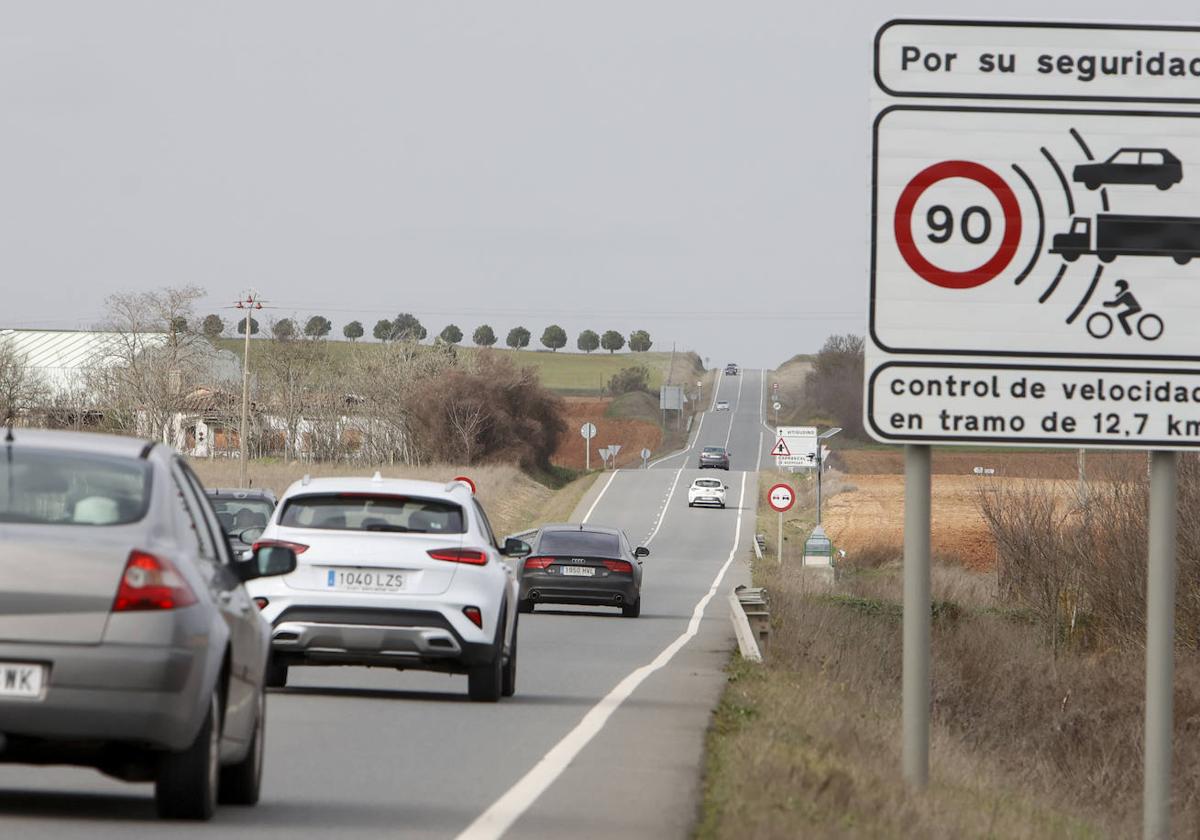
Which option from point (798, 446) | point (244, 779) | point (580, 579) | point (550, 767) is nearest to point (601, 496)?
point (798, 446)

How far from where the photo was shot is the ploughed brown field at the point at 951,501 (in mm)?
48250

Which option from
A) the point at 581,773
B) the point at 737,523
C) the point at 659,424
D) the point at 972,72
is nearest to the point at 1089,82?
the point at 972,72

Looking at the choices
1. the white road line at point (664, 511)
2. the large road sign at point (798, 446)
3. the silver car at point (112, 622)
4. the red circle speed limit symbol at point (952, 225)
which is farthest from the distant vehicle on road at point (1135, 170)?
the white road line at point (664, 511)

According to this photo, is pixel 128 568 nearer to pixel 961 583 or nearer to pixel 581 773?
pixel 581 773

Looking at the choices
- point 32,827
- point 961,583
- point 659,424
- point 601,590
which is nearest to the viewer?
point 32,827

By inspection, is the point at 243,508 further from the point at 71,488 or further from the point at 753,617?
the point at 71,488

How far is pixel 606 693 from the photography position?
17.5m

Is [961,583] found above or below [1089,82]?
below

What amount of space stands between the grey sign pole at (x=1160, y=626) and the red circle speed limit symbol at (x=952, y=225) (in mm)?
1152

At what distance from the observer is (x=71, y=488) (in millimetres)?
8305

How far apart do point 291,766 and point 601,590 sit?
71.9 feet

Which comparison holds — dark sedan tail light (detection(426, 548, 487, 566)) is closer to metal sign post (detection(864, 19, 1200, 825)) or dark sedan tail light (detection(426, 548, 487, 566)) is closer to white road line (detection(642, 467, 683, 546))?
metal sign post (detection(864, 19, 1200, 825))

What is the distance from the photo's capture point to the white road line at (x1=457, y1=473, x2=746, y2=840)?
8.97 metres

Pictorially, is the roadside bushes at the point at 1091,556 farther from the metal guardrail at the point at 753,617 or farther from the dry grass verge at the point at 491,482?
the dry grass verge at the point at 491,482
